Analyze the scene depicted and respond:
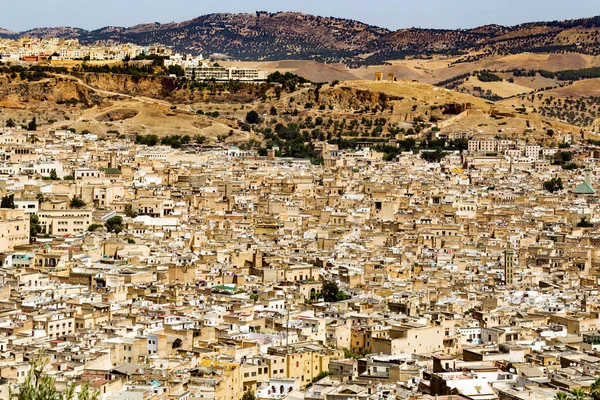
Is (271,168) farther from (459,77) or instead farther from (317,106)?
(459,77)

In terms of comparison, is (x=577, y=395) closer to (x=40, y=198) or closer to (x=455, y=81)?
(x=40, y=198)

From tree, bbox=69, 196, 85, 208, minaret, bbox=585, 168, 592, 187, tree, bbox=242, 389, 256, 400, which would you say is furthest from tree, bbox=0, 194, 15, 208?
minaret, bbox=585, 168, 592, 187

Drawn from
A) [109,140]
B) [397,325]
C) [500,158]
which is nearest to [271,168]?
[109,140]

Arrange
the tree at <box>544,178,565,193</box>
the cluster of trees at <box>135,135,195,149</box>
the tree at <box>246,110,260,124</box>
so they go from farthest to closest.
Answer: the tree at <box>246,110,260,124</box>
the cluster of trees at <box>135,135,195,149</box>
the tree at <box>544,178,565,193</box>

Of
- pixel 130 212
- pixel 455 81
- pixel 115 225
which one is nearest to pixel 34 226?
pixel 115 225

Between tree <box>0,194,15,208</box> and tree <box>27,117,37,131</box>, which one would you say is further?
tree <box>27,117,37,131</box>

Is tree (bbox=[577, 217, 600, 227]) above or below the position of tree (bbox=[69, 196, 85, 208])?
below

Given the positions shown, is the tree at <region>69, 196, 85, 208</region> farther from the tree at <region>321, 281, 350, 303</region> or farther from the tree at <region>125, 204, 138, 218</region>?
the tree at <region>321, 281, 350, 303</region>
